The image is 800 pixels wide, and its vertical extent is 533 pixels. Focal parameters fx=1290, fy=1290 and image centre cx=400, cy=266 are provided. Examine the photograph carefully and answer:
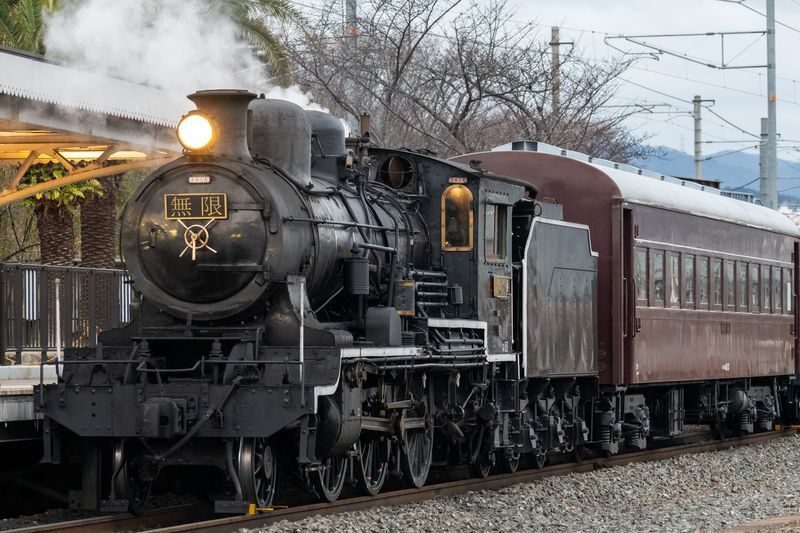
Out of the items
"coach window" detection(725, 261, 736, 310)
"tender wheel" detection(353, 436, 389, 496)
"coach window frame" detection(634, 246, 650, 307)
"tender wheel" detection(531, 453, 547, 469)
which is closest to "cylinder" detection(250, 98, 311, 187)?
"tender wheel" detection(353, 436, 389, 496)

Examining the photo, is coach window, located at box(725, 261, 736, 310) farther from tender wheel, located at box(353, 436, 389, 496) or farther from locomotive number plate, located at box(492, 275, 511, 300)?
tender wheel, located at box(353, 436, 389, 496)

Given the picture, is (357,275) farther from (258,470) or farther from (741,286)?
(741,286)

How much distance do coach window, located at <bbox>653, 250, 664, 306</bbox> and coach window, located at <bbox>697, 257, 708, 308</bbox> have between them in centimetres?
151

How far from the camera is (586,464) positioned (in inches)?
663

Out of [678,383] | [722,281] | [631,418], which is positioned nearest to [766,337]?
[722,281]

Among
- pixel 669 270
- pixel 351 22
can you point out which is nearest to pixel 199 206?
pixel 669 270

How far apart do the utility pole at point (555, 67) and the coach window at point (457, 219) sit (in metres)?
17.0

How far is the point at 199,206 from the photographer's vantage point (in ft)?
36.4

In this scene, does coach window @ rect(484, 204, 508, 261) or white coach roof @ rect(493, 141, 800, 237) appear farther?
white coach roof @ rect(493, 141, 800, 237)

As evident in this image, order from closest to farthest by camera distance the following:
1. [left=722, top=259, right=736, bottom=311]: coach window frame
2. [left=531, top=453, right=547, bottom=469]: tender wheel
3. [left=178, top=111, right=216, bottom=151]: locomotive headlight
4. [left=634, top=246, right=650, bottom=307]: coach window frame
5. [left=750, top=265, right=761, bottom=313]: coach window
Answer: [left=178, top=111, right=216, bottom=151]: locomotive headlight < [left=531, top=453, right=547, bottom=469]: tender wheel < [left=634, top=246, right=650, bottom=307]: coach window frame < [left=722, top=259, right=736, bottom=311]: coach window frame < [left=750, top=265, right=761, bottom=313]: coach window

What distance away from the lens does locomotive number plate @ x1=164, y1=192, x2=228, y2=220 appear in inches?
436

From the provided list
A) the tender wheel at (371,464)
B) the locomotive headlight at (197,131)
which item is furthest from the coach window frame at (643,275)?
the locomotive headlight at (197,131)

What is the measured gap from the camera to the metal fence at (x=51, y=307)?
50.7 ft

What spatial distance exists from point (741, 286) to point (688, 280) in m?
2.61
